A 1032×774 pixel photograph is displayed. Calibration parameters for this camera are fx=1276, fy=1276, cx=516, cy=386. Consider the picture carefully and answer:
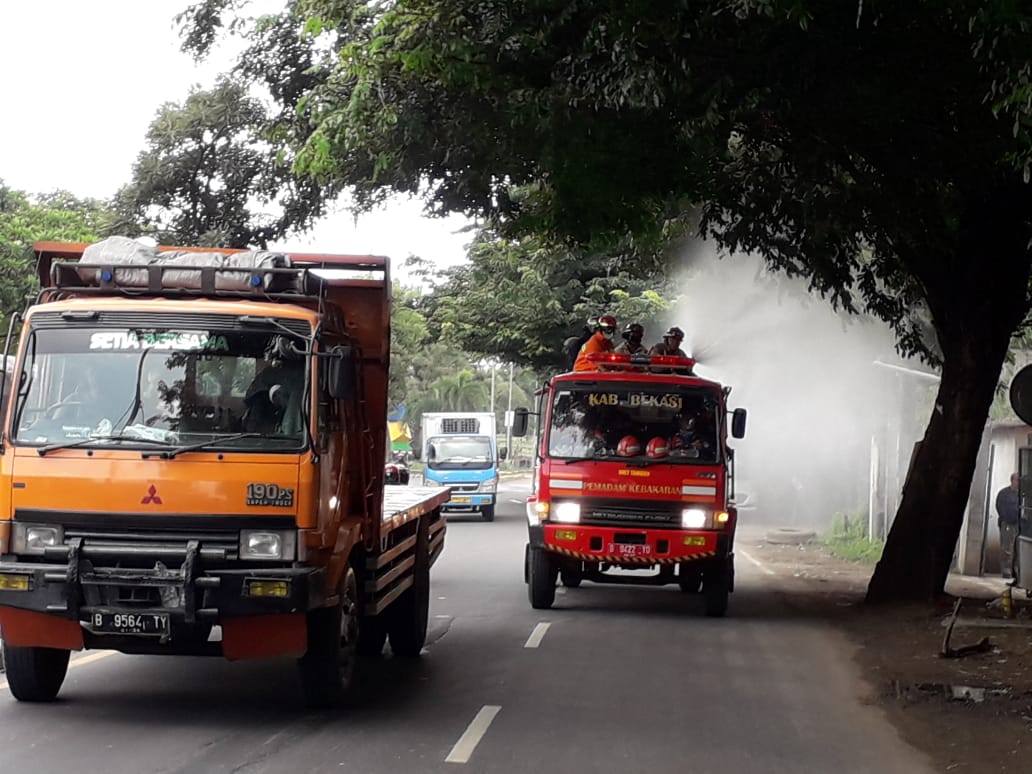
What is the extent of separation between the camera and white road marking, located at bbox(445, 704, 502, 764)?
293 inches

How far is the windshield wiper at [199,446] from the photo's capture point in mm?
7758

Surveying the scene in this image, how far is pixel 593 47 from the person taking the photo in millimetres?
9969

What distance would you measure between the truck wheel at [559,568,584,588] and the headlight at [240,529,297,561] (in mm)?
8252

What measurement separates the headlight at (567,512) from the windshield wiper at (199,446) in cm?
705

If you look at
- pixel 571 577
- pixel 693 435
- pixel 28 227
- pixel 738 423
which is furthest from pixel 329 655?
pixel 28 227

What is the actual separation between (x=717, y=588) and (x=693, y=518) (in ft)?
3.17

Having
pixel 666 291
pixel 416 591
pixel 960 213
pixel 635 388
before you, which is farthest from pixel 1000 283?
pixel 666 291

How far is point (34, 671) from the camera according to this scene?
844 cm

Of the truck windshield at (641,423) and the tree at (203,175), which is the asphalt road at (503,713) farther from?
the tree at (203,175)

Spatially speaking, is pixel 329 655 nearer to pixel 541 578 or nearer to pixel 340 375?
pixel 340 375

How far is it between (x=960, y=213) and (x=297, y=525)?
32.0 ft

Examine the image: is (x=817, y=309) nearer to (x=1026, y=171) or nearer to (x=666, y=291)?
(x=666, y=291)

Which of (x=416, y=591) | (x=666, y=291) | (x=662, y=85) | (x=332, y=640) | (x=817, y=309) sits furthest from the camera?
(x=666, y=291)

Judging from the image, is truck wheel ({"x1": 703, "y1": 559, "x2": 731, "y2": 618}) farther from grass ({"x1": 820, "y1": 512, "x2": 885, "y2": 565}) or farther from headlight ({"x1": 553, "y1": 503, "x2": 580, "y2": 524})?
grass ({"x1": 820, "y1": 512, "x2": 885, "y2": 565})
